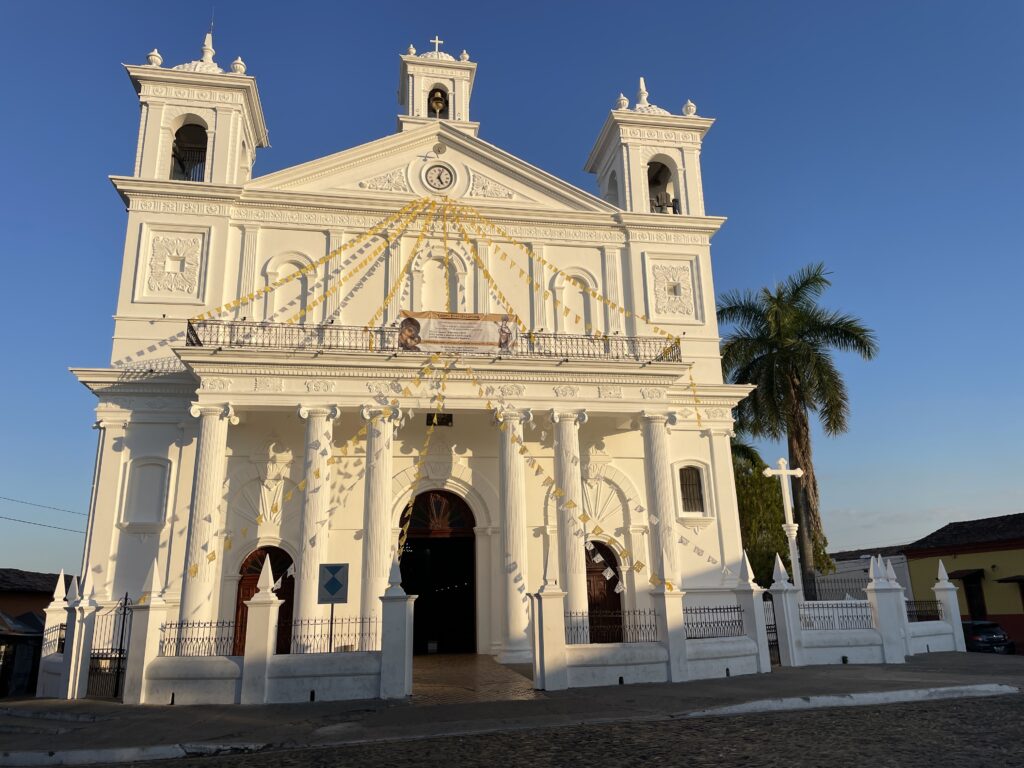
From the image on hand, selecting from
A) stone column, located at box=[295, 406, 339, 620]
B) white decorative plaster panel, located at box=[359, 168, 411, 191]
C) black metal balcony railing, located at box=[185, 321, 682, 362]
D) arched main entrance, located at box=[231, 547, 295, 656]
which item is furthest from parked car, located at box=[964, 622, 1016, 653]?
white decorative plaster panel, located at box=[359, 168, 411, 191]

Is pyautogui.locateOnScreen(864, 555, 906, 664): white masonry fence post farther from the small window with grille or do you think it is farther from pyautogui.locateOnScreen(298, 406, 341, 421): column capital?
pyautogui.locateOnScreen(298, 406, 341, 421): column capital

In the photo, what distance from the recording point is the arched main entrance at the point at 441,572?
19.8 metres

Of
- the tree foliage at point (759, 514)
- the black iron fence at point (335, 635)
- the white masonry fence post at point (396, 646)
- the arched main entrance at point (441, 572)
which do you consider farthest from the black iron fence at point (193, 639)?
the tree foliage at point (759, 514)

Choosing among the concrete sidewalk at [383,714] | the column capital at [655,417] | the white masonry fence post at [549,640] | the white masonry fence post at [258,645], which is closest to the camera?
the concrete sidewalk at [383,714]

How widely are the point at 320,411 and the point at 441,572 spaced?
5.71 metres

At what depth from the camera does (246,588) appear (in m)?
18.8

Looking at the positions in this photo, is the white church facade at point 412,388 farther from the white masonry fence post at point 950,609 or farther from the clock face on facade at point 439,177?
the white masonry fence post at point 950,609

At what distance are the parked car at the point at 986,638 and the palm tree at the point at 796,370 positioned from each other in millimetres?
4861

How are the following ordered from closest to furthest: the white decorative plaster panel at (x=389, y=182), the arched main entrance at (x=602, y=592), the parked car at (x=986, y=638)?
the arched main entrance at (x=602, y=592) → the white decorative plaster panel at (x=389, y=182) → the parked car at (x=986, y=638)

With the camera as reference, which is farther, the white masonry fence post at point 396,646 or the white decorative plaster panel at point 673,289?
the white decorative plaster panel at point 673,289

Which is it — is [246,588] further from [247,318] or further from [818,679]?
[818,679]

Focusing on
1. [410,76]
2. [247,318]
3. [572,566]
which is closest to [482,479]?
[572,566]

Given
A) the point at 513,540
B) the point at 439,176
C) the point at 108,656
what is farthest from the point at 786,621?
the point at 439,176

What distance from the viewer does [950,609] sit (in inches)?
786
